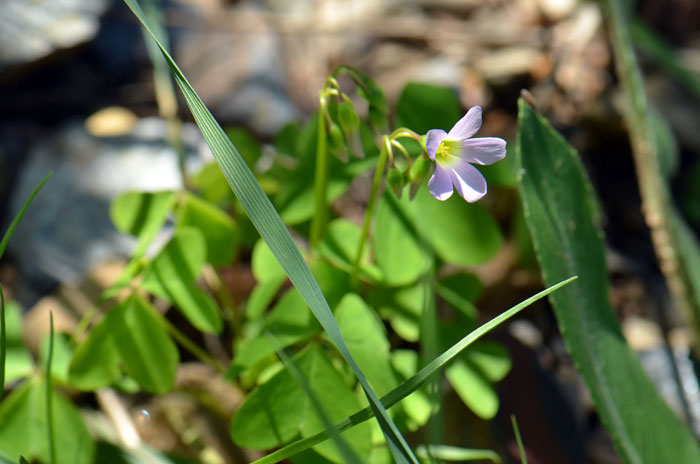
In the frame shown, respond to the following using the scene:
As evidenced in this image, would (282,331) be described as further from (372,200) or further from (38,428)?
(38,428)

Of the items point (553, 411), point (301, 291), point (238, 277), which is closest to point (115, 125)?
point (238, 277)

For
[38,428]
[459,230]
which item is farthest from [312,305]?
[38,428]

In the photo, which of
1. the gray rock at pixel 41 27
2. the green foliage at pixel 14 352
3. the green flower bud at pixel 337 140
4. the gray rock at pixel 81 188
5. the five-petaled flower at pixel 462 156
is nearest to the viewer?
the five-petaled flower at pixel 462 156

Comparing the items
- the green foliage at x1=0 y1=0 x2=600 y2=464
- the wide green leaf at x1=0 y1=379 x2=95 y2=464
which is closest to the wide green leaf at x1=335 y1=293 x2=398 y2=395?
the green foliage at x1=0 y1=0 x2=600 y2=464

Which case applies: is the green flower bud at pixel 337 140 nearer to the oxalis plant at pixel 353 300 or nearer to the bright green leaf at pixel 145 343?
the oxalis plant at pixel 353 300

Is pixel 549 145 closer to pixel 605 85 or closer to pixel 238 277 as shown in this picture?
pixel 238 277

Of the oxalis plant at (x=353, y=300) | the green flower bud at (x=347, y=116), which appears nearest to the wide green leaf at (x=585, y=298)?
the oxalis plant at (x=353, y=300)

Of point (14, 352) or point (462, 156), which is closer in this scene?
point (462, 156)
